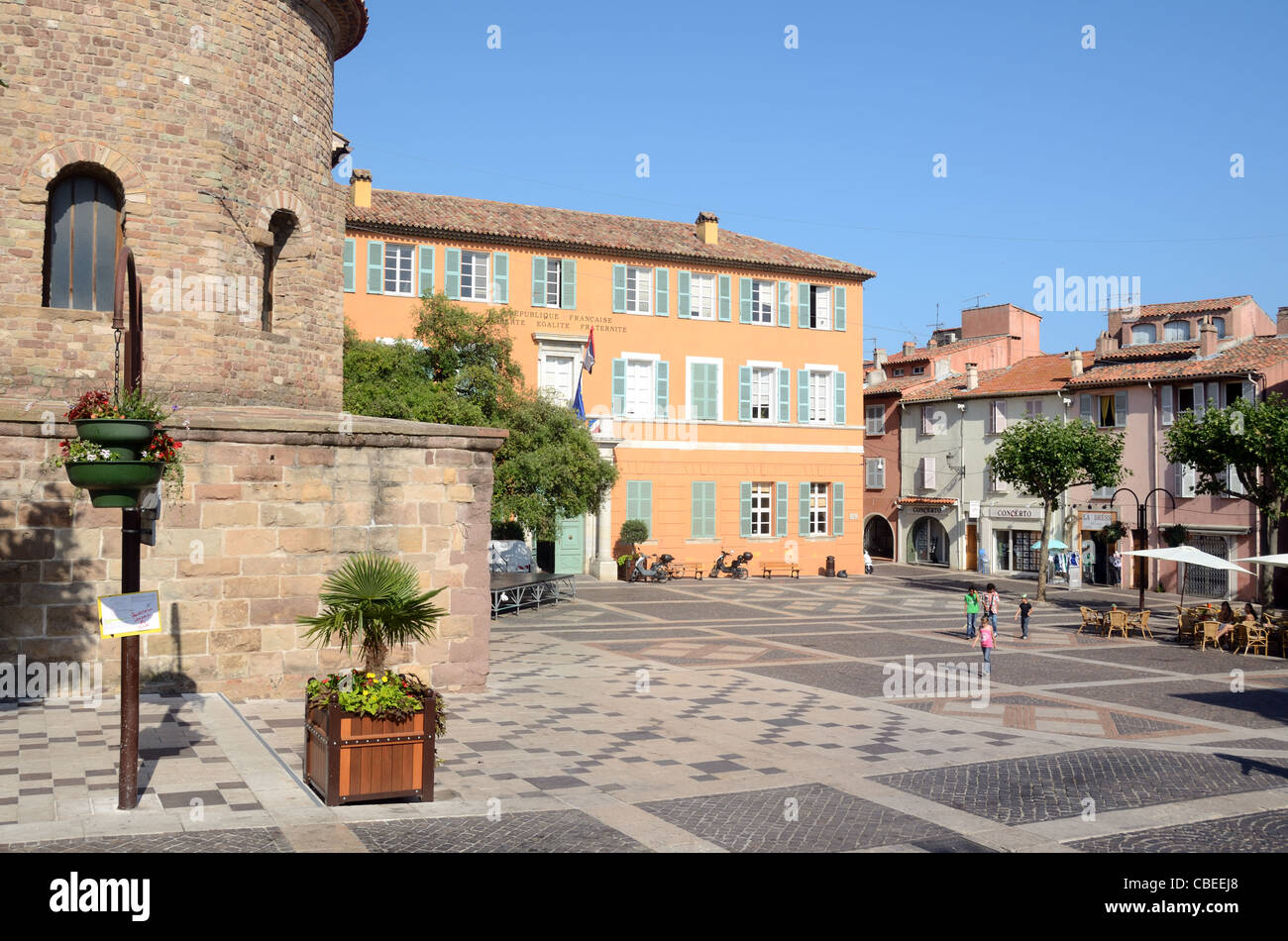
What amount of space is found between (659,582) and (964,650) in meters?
14.9

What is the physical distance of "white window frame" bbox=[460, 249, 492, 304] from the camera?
111ft

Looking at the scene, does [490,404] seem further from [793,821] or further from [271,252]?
[793,821]

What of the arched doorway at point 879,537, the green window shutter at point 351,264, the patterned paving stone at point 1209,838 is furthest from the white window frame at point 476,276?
the patterned paving stone at point 1209,838

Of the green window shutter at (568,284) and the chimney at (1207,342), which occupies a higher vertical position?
the green window shutter at (568,284)

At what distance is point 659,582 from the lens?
115 ft

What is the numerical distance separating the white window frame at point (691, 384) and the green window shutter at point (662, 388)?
70 centimetres

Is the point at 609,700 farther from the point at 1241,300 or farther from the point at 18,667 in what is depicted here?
the point at 1241,300

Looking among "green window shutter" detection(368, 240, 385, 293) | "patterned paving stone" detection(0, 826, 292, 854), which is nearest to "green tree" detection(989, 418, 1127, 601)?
"green window shutter" detection(368, 240, 385, 293)

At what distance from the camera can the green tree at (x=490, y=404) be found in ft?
86.2

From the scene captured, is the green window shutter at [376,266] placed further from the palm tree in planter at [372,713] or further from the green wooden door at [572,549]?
the palm tree in planter at [372,713]

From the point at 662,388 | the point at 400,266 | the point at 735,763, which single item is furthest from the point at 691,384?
the point at 735,763

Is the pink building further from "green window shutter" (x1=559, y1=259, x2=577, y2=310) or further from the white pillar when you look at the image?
"green window shutter" (x1=559, y1=259, x2=577, y2=310)

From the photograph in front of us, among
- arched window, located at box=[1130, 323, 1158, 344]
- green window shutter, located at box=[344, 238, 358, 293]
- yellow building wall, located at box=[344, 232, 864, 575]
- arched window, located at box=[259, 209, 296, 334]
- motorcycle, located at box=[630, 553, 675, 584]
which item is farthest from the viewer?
arched window, located at box=[1130, 323, 1158, 344]

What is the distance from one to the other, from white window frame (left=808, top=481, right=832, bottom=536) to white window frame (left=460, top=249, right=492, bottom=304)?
45.5 feet
